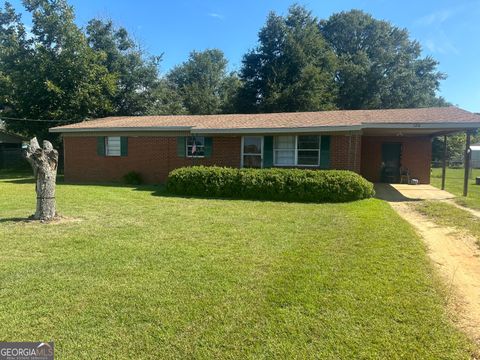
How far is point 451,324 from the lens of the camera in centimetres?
321

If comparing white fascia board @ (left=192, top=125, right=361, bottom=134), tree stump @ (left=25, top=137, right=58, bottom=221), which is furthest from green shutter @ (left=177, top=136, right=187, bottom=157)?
tree stump @ (left=25, top=137, right=58, bottom=221)

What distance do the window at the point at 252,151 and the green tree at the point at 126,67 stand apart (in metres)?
14.7

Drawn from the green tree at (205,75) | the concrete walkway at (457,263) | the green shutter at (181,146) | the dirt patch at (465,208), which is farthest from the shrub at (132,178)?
the green tree at (205,75)

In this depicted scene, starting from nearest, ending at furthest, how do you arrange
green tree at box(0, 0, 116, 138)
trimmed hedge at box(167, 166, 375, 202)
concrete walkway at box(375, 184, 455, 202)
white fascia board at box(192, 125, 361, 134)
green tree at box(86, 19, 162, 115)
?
1. trimmed hedge at box(167, 166, 375, 202)
2. concrete walkway at box(375, 184, 455, 202)
3. white fascia board at box(192, 125, 361, 134)
4. green tree at box(0, 0, 116, 138)
5. green tree at box(86, 19, 162, 115)

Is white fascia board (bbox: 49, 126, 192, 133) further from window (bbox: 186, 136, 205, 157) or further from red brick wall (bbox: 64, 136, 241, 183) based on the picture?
window (bbox: 186, 136, 205, 157)

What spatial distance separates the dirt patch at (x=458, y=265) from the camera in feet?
11.2

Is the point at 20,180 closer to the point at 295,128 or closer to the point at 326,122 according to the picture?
the point at 295,128

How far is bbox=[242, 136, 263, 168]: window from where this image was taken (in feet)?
47.8

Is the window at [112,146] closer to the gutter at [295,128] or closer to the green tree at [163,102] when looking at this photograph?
the gutter at [295,128]

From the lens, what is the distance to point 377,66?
31016 millimetres

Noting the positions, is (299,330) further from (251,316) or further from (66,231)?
(66,231)

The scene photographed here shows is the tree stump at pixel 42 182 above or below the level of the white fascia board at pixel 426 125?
below

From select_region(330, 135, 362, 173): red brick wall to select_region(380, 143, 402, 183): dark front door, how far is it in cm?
470

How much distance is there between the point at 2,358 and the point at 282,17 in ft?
108
